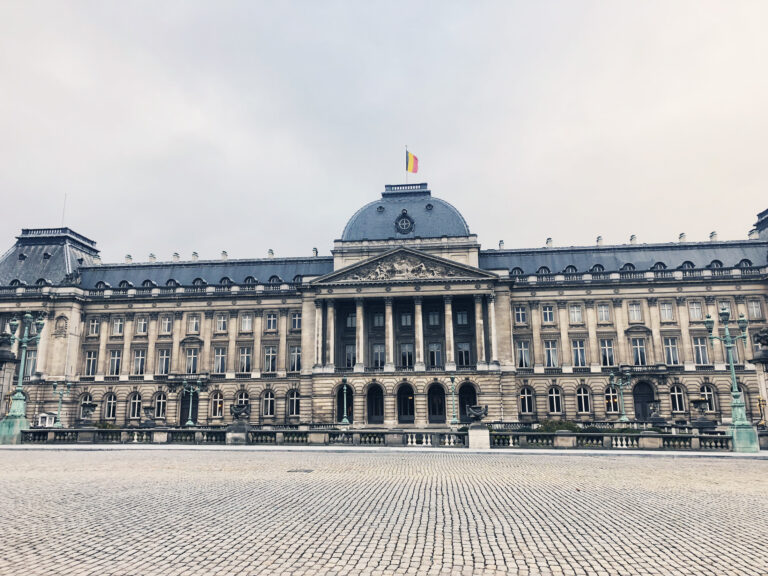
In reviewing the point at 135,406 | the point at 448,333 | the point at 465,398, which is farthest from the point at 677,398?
the point at 135,406

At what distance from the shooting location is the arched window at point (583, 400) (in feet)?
195

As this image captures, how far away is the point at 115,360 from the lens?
66.6 metres

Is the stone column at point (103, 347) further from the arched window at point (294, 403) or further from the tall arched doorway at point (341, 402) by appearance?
the tall arched doorway at point (341, 402)

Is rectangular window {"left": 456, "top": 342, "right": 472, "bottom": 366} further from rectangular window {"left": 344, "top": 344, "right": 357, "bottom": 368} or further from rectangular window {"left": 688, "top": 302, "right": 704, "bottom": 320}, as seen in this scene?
rectangular window {"left": 688, "top": 302, "right": 704, "bottom": 320}

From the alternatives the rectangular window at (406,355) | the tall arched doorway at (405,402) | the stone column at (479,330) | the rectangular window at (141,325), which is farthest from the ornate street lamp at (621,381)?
the rectangular window at (141,325)

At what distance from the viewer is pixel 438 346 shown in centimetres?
6278

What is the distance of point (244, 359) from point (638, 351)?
45.0m

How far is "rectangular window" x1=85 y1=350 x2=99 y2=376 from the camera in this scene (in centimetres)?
6644

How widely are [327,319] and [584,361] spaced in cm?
2897

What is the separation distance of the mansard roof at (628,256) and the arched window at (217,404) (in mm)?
34611

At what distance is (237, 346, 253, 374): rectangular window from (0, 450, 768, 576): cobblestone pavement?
45095mm

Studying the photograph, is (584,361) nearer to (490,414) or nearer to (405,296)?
(490,414)

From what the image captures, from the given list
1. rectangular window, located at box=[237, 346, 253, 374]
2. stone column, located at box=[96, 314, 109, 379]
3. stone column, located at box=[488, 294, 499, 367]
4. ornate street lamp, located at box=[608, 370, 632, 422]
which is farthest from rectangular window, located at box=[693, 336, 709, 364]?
stone column, located at box=[96, 314, 109, 379]

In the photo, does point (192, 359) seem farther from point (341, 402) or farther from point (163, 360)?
point (341, 402)
